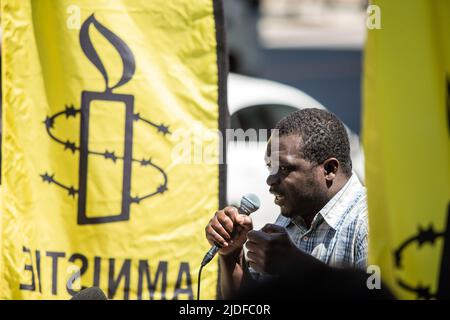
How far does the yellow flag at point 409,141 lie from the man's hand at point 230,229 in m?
0.43

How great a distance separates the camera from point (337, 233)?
288 cm

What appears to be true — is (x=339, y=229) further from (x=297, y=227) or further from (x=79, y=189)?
(x=79, y=189)

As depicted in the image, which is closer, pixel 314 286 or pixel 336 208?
pixel 314 286

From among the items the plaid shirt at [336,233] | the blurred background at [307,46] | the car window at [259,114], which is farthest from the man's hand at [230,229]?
the blurred background at [307,46]

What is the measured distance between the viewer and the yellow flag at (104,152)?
365 cm

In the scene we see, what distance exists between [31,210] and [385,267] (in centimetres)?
161

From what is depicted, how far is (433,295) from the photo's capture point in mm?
2746

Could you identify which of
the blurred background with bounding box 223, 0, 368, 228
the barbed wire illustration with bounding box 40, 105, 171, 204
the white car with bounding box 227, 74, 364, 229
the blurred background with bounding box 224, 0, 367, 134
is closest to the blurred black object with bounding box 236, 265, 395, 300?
the blurred background with bounding box 223, 0, 368, 228

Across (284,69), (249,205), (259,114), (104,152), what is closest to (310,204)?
(249,205)

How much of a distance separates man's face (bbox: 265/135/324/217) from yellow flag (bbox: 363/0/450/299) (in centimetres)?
20

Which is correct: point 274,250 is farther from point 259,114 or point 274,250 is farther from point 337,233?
point 259,114

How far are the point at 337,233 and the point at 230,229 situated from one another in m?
0.36

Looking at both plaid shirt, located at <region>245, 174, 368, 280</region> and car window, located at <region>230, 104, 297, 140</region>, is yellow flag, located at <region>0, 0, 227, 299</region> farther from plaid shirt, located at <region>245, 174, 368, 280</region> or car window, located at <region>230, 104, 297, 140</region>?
car window, located at <region>230, 104, 297, 140</region>

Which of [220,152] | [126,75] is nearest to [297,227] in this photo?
[220,152]
